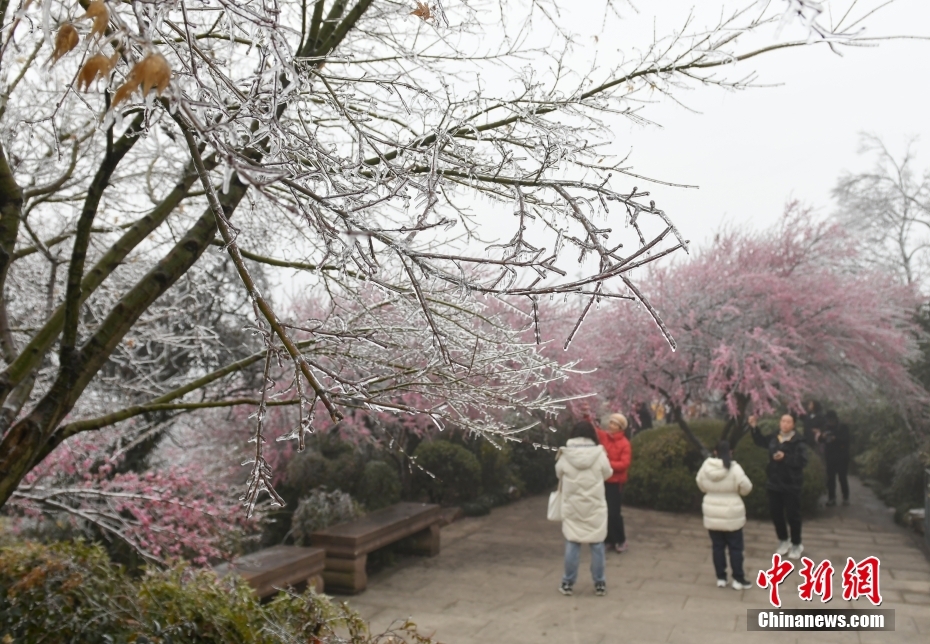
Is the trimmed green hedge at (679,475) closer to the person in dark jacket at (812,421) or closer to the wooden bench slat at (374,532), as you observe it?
the person in dark jacket at (812,421)

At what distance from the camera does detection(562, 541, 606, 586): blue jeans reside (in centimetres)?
689

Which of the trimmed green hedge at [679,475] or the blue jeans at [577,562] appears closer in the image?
Answer: the blue jeans at [577,562]

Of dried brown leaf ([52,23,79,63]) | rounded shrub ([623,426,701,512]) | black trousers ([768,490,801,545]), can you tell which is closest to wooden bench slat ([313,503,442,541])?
black trousers ([768,490,801,545])

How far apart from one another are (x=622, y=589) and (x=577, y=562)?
0.60m

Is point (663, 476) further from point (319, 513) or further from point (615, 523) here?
point (319, 513)

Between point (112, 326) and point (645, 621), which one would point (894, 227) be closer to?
point (645, 621)

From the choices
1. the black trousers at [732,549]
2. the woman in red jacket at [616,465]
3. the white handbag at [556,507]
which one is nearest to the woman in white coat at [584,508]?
the white handbag at [556,507]

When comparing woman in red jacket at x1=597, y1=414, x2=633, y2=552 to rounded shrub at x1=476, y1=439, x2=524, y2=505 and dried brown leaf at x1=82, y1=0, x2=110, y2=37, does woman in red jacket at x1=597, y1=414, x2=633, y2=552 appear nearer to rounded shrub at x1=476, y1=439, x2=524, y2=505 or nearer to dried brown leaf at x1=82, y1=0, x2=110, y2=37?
rounded shrub at x1=476, y1=439, x2=524, y2=505

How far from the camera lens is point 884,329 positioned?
1097 cm

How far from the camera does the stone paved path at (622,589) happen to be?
5.89 meters

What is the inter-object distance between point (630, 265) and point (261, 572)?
15.9 ft

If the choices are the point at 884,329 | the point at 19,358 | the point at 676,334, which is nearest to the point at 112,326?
the point at 19,358

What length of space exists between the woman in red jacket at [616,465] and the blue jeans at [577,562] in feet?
4.41

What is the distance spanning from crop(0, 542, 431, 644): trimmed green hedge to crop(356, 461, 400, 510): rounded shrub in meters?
5.38
